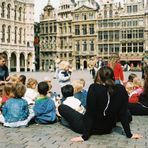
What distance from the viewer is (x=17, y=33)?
5112 centimetres

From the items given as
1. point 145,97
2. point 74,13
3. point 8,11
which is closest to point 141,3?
point 74,13

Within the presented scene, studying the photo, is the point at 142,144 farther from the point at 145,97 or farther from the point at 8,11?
the point at 8,11

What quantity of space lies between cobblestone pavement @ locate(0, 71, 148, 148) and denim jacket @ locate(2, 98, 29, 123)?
0.22m

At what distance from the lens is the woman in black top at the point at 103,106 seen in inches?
245

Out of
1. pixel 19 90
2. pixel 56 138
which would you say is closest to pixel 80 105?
pixel 19 90

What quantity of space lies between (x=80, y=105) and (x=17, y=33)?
44.0 metres

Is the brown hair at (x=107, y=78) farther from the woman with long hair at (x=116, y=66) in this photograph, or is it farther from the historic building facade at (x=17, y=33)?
the historic building facade at (x=17, y=33)

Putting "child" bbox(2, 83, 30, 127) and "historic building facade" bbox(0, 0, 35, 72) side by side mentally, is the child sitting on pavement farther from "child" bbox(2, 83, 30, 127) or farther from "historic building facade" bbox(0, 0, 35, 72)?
"historic building facade" bbox(0, 0, 35, 72)

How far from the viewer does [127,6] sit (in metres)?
53.3

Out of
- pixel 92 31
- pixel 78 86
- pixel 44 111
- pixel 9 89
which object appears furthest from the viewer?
pixel 92 31

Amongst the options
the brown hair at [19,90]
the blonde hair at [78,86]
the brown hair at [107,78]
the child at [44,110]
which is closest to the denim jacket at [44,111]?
the child at [44,110]

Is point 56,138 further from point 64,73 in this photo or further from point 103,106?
point 64,73

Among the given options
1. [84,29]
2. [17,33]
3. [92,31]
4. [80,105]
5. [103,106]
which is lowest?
[80,105]

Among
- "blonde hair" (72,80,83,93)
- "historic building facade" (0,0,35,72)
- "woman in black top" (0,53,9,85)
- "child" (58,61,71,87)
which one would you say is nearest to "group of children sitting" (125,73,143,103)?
"blonde hair" (72,80,83,93)
